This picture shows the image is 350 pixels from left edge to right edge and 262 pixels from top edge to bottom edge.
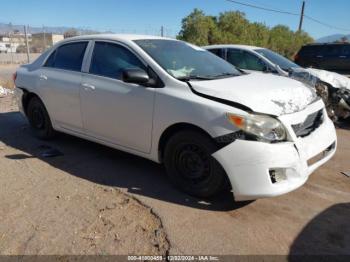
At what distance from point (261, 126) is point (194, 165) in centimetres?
89

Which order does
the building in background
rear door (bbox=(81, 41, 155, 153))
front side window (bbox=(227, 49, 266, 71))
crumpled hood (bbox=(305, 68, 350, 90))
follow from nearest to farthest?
1. rear door (bbox=(81, 41, 155, 153))
2. crumpled hood (bbox=(305, 68, 350, 90))
3. front side window (bbox=(227, 49, 266, 71))
4. the building in background

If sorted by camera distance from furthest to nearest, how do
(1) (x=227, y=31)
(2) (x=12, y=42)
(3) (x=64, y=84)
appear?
1. (2) (x=12, y=42)
2. (1) (x=227, y=31)
3. (3) (x=64, y=84)

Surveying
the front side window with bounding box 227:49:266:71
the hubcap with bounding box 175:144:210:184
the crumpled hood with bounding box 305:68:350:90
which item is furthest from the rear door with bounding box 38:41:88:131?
the crumpled hood with bounding box 305:68:350:90

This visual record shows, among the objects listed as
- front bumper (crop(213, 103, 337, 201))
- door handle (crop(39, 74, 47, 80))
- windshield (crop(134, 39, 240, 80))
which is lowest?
front bumper (crop(213, 103, 337, 201))

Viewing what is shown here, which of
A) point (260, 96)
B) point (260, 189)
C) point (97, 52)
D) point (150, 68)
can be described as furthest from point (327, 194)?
point (97, 52)

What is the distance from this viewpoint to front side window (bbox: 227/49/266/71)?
8453 millimetres

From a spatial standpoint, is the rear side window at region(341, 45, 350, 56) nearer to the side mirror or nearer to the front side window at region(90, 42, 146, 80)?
the front side window at region(90, 42, 146, 80)

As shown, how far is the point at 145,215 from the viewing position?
359 centimetres

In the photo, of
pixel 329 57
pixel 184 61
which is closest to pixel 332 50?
pixel 329 57

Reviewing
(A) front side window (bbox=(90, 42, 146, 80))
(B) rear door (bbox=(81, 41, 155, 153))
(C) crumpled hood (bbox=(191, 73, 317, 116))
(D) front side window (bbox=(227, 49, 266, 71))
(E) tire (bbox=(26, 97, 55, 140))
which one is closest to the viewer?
(C) crumpled hood (bbox=(191, 73, 317, 116))

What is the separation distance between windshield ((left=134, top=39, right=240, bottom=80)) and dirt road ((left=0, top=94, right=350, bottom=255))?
1.35m

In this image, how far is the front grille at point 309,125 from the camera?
11.8 feet

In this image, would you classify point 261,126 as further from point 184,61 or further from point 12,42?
point 12,42

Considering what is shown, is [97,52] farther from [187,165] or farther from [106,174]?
[187,165]
